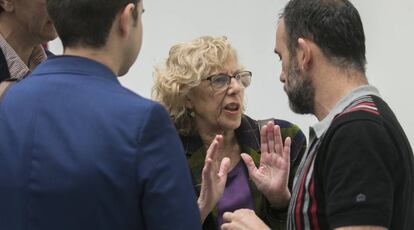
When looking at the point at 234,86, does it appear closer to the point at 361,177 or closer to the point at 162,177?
the point at 361,177

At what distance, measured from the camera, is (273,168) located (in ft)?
5.96

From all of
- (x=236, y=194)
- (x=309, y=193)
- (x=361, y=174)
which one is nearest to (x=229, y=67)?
(x=236, y=194)

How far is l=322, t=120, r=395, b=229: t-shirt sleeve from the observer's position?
1.16 m

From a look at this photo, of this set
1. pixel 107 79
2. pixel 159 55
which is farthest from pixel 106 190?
pixel 159 55

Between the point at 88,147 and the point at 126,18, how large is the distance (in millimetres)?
244

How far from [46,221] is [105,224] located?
10 cm

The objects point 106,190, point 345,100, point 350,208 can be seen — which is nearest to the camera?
point 106,190

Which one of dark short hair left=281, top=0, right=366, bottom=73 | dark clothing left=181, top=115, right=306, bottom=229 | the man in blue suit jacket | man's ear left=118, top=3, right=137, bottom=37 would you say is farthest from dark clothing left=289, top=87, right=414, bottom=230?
dark clothing left=181, top=115, right=306, bottom=229

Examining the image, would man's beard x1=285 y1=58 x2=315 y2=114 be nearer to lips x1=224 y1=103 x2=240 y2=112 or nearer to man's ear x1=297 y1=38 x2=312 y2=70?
man's ear x1=297 y1=38 x2=312 y2=70

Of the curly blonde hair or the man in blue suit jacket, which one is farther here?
the curly blonde hair

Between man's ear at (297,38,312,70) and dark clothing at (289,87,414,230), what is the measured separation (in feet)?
0.50

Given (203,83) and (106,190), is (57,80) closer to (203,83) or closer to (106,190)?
(106,190)

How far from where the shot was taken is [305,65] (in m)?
1.41

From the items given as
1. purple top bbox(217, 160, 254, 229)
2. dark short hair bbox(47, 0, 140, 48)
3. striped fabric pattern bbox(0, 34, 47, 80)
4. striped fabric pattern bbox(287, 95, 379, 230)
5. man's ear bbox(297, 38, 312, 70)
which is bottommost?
purple top bbox(217, 160, 254, 229)
